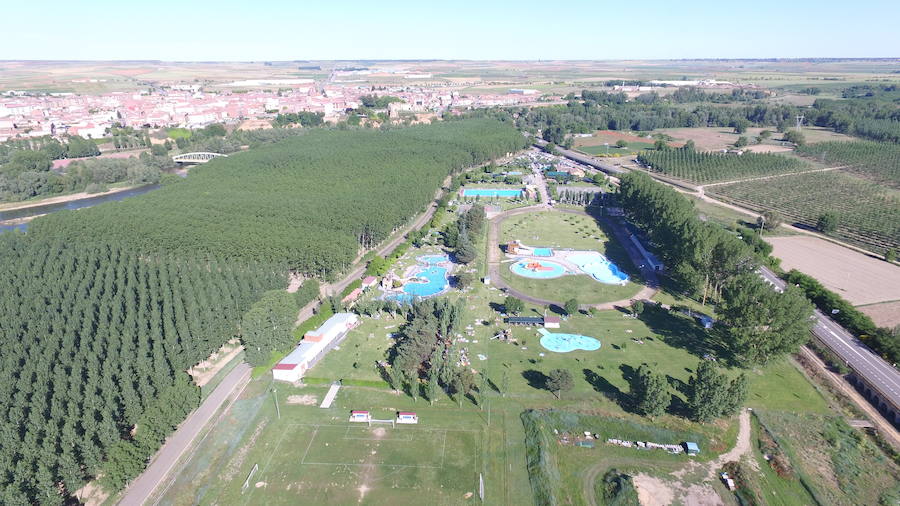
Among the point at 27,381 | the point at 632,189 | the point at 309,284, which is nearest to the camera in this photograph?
the point at 27,381

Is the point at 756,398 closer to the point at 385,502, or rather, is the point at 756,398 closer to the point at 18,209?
the point at 385,502

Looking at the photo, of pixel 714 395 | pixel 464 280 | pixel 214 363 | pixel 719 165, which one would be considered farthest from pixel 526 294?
pixel 719 165

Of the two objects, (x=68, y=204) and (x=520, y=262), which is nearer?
(x=520, y=262)

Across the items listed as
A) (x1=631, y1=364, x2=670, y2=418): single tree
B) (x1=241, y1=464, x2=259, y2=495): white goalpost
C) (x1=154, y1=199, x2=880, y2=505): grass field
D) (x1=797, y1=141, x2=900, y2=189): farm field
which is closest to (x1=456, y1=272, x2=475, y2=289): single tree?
(x1=154, y1=199, x2=880, y2=505): grass field

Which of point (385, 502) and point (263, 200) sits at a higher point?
point (263, 200)

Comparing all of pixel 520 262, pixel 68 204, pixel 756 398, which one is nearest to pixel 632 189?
pixel 520 262
